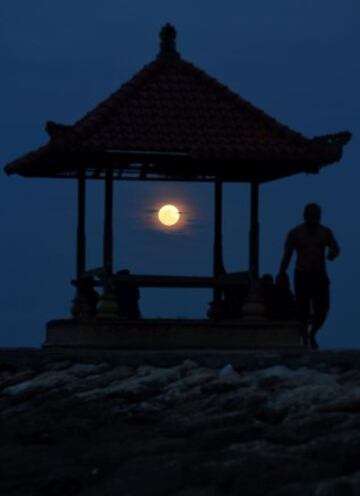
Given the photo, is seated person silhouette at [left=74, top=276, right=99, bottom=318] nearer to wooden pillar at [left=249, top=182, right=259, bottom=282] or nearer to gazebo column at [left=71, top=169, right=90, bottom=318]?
gazebo column at [left=71, top=169, right=90, bottom=318]

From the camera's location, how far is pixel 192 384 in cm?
1384

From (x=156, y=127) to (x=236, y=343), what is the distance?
9.51 feet

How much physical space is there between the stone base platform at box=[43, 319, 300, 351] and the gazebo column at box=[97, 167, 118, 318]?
173 mm

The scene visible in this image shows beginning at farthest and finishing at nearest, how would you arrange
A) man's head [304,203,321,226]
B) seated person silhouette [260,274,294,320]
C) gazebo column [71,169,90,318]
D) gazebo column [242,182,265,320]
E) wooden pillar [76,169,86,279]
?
wooden pillar [76,169,86,279] → gazebo column [71,169,90,318] → seated person silhouette [260,274,294,320] → gazebo column [242,182,265,320] → man's head [304,203,321,226]

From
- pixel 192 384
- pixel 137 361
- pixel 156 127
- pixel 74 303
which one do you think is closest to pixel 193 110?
pixel 156 127

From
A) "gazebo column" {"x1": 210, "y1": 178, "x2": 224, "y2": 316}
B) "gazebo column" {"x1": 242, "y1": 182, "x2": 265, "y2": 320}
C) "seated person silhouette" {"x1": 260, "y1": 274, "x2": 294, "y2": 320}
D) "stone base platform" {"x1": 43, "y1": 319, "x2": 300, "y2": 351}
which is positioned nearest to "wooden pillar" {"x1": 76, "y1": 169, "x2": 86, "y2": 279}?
"stone base platform" {"x1": 43, "y1": 319, "x2": 300, "y2": 351}

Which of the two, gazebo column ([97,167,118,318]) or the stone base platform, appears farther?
gazebo column ([97,167,118,318])

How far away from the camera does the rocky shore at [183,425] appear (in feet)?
34.6

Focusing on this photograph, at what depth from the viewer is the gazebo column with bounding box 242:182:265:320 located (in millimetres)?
21359

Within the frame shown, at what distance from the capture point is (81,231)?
22.7m

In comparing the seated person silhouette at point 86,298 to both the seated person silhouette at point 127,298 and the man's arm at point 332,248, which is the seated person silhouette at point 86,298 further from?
the man's arm at point 332,248

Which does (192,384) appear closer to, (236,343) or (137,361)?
(137,361)

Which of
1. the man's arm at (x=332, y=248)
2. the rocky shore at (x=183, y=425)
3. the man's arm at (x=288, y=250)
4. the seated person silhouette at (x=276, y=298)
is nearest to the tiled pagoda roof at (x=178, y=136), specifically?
the seated person silhouette at (x=276, y=298)

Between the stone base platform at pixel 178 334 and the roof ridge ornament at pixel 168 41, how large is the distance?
3.85m
